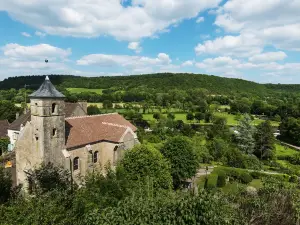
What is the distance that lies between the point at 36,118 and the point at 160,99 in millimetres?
107500

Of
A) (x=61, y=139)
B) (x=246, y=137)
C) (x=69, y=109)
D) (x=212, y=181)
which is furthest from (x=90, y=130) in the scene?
(x=246, y=137)

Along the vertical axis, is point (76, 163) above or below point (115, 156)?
below

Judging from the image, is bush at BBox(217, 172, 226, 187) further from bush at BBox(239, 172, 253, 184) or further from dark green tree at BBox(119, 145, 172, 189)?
dark green tree at BBox(119, 145, 172, 189)

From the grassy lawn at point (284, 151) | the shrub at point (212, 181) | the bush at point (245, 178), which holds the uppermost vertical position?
the shrub at point (212, 181)

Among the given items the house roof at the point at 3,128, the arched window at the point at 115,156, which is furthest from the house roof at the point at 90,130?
the house roof at the point at 3,128

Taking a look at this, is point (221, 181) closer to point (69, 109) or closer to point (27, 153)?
point (27, 153)

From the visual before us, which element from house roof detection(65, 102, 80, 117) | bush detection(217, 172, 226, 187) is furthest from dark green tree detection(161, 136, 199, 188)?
house roof detection(65, 102, 80, 117)

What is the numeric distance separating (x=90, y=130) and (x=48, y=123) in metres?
6.43

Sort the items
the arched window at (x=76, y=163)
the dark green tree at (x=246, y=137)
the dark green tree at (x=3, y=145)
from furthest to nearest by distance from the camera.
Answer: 1. the dark green tree at (x=246, y=137)
2. the dark green tree at (x=3, y=145)
3. the arched window at (x=76, y=163)

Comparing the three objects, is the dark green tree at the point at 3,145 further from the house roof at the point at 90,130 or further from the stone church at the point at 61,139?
the house roof at the point at 90,130

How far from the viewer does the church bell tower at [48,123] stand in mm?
29109

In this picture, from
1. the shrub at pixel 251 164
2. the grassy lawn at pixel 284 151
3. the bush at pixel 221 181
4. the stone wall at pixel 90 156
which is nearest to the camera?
the stone wall at pixel 90 156

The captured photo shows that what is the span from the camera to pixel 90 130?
114 ft

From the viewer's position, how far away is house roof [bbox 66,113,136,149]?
32.6 metres
